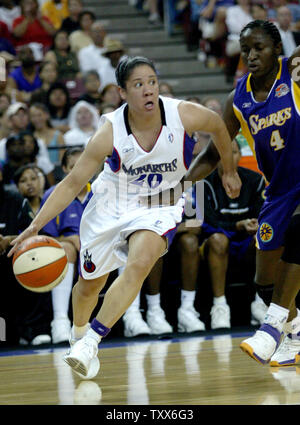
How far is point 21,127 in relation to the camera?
342 inches

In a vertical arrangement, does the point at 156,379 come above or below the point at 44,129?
below

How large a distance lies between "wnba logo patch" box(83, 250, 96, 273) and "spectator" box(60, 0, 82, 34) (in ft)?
25.6

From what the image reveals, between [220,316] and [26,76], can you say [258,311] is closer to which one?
[220,316]

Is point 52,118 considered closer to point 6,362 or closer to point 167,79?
point 167,79

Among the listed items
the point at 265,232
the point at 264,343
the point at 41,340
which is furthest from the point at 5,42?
the point at 264,343

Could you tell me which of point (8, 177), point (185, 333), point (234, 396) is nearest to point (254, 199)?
point (185, 333)

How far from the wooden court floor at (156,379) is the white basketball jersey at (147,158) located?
1067 millimetres

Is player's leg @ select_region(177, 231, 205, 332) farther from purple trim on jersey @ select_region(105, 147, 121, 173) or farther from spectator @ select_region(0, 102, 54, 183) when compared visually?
purple trim on jersey @ select_region(105, 147, 121, 173)

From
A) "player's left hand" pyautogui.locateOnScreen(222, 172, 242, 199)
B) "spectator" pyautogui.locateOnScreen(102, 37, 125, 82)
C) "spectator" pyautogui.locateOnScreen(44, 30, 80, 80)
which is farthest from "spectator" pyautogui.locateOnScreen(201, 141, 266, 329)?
"spectator" pyautogui.locateOnScreen(44, 30, 80, 80)

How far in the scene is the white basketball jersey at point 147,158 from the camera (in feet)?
14.1

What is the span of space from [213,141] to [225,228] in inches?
103

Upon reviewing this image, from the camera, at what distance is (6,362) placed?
536cm

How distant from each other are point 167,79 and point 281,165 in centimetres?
775

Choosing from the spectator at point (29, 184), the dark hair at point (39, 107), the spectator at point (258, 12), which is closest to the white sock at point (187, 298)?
the spectator at point (29, 184)
